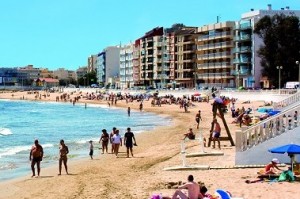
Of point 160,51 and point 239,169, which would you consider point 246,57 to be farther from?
point 239,169

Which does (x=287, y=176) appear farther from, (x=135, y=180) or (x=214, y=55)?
(x=214, y=55)

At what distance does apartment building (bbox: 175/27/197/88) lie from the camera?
10647 cm

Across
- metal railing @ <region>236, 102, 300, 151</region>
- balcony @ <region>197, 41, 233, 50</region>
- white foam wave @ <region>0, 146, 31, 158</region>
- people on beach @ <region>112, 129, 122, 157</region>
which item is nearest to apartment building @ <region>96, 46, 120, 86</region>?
balcony @ <region>197, 41, 233, 50</region>

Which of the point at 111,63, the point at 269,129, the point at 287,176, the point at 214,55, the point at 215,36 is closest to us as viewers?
the point at 287,176

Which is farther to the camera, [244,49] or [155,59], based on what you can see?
[155,59]

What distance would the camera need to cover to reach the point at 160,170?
18797 mm

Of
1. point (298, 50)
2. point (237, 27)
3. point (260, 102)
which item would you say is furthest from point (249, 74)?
point (260, 102)

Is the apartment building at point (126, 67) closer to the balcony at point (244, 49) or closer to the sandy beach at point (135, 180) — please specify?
the balcony at point (244, 49)

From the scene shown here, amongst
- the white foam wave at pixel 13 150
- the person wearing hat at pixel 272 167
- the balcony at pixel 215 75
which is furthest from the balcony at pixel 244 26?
the person wearing hat at pixel 272 167

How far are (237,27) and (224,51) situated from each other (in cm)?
683

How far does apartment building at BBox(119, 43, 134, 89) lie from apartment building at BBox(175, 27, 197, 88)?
3505 cm

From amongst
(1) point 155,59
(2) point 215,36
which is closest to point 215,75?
(2) point 215,36

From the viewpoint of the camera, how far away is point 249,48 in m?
85.1

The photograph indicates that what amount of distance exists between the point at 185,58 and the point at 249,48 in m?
25.5
